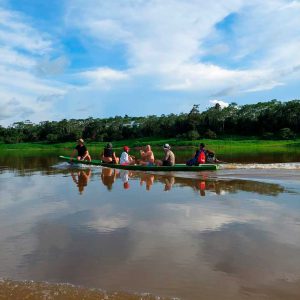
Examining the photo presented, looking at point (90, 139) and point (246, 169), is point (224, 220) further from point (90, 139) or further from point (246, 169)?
point (90, 139)

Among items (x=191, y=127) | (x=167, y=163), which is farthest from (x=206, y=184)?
(x=191, y=127)

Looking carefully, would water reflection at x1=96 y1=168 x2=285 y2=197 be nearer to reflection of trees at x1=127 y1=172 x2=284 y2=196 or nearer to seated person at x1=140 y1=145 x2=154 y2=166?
reflection of trees at x1=127 y1=172 x2=284 y2=196

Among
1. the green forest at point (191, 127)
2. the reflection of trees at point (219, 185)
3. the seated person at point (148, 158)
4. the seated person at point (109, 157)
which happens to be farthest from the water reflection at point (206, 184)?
the green forest at point (191, 127)

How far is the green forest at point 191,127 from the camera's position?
127 meters

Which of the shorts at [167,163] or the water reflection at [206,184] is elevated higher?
the shorts at [167,163]

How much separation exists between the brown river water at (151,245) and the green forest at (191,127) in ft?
349

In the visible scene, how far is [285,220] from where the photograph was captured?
1062 centimetres

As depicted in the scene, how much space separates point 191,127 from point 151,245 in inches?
5234

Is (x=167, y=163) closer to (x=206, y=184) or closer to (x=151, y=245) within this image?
(x=206, y=184)

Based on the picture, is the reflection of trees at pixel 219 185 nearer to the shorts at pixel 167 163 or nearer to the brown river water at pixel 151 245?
the brown river water at pixel 151 245

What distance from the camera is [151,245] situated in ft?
27.9

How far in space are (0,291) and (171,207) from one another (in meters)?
7.24

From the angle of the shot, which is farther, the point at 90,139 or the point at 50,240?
the point at 90,139

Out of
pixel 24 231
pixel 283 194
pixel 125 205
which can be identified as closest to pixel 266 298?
pixel 24 231
